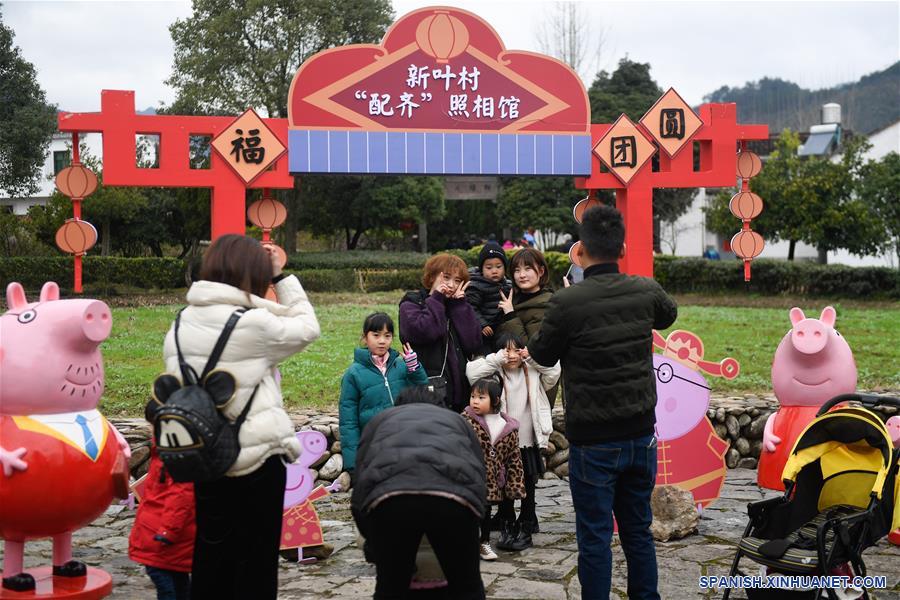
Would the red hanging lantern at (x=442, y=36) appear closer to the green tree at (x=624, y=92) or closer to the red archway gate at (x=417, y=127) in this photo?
the red archway gate at (x=417, y=127)

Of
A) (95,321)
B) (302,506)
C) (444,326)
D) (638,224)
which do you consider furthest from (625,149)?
(95,321)

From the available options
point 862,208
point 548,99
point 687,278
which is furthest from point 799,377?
point 862,208

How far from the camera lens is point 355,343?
12.8 meters

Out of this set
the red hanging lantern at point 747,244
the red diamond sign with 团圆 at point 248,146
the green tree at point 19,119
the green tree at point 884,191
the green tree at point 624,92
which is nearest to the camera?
the red diamond sign with 团圆 at point 248,146

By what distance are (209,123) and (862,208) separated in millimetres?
21122

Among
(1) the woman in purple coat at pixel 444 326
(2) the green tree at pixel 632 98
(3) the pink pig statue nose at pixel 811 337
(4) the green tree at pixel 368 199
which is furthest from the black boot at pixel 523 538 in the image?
(2) the green tree at pixel 632 98

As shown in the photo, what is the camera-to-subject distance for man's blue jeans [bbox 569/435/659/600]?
13.5 feet

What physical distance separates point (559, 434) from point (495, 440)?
8.88 feet

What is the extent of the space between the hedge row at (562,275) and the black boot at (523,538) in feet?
46.4

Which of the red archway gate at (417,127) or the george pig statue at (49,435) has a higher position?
the red archway gate at (417,127)

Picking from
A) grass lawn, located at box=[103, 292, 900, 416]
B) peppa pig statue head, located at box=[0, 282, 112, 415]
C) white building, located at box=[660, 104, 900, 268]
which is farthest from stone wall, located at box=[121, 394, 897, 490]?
white building, located at box=[660, 104, 900, 268]

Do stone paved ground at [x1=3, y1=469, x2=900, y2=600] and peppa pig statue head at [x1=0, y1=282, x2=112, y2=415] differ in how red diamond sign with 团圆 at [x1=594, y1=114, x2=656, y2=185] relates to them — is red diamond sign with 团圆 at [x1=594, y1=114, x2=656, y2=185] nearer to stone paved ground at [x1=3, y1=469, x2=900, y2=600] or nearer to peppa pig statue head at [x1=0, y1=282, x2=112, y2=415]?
stone paved ground at [x1=3, y1=469, x2=900, y2=600]

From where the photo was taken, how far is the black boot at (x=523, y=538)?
5785mm

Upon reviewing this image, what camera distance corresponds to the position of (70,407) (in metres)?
4.54
